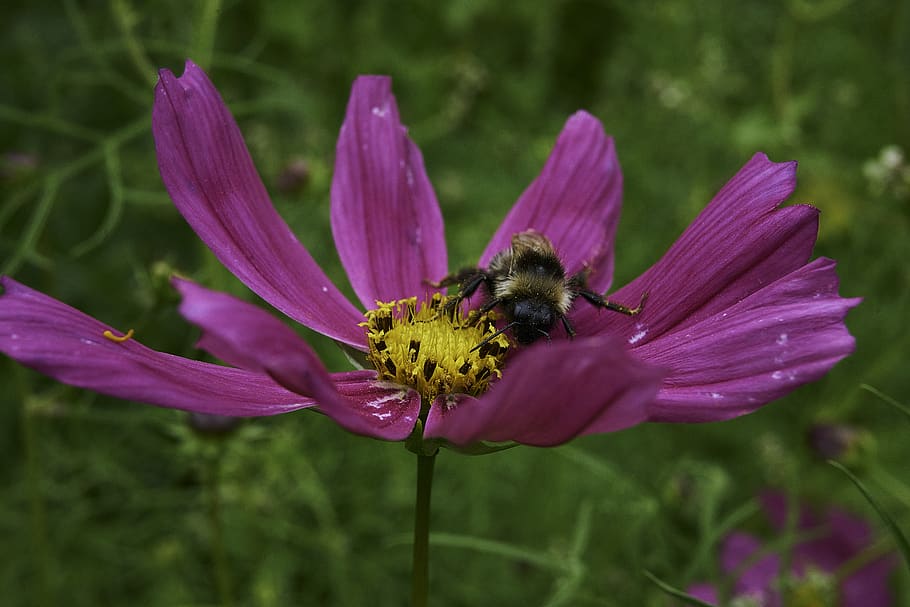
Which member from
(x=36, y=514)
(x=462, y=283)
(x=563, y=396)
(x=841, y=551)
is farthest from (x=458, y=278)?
(x=841, y=551)

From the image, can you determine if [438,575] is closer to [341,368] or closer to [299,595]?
[299,595]

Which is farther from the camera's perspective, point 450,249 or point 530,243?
point 450,249

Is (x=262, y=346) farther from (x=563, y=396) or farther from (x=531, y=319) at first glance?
(x=531, y=319)

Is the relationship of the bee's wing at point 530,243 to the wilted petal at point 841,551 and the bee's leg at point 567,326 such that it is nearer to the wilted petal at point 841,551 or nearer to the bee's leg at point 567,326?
the bee's leg at point 567,326

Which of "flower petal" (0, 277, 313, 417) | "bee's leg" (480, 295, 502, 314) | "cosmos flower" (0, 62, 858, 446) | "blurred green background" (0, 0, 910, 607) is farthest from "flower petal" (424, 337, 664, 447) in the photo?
"blurred green background" (0, 0, 910, 607)

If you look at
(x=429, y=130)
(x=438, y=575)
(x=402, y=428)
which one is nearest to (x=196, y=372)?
(x=402, y=428)

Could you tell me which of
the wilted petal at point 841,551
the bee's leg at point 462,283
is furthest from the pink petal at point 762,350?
the wilted petal at point 841,551
